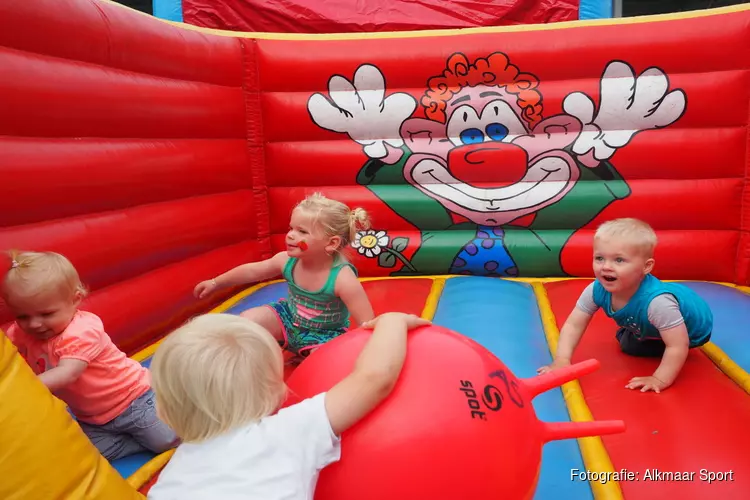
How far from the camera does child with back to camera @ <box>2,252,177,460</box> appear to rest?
129cm

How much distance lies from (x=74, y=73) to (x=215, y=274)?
95 centimetres

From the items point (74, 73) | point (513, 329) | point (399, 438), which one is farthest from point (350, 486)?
point (74, 73)

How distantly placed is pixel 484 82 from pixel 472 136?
23 centimetres

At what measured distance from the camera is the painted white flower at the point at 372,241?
2.85 meters

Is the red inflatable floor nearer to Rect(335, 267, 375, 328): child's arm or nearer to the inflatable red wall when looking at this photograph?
Rect(335, 267, 375, 328): child's arm

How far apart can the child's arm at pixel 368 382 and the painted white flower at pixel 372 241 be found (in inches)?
69.9

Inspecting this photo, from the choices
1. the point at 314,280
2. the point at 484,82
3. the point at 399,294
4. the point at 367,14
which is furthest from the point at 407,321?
the point at 367,14

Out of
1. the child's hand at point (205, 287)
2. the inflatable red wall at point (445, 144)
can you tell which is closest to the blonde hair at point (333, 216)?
the child's hand at point (205, 287)

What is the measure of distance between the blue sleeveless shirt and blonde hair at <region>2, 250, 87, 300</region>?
4.47 ft

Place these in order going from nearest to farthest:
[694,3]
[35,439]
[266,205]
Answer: [35,439] < [266,205] < [694,3]

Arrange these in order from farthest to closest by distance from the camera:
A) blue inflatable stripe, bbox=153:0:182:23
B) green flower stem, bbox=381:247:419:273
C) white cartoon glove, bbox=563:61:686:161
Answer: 1. blue inflatable stripe, bbox=153:0:182:23
2. green flower stem, bbox=381:247:419:273
3. white cartoon glove, bbox=563:61:686:161

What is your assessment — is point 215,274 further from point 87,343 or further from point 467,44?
point 467,44

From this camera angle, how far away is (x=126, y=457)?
1.42 m

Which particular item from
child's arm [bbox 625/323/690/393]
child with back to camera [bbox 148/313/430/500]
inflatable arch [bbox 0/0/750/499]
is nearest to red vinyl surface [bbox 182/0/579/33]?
inflatable arch [bbox 0/0/750/499]
